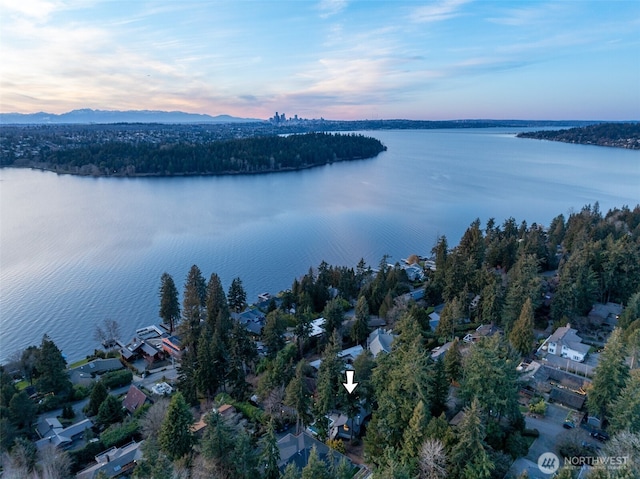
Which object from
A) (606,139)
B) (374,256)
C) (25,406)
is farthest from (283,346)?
(606,139)

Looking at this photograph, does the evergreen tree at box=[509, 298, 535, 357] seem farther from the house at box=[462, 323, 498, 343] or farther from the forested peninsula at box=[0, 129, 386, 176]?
the forested peninsula at box=[0, 129, 386, 176]

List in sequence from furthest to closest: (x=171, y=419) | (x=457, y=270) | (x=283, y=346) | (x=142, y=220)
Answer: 1. (x=142, y=220)
2. (x=457, y=270)
3. (x=283, y=346)
4. (x=171, y=419)

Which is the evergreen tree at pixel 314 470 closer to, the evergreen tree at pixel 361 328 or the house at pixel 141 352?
the evergreen tree at pixel 361 328

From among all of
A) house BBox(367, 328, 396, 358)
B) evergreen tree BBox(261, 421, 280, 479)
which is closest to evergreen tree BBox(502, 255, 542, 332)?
house BBox(367, 328, 396, 358)

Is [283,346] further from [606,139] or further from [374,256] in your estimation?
[606,139]

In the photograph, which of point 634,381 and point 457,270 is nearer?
point 634,381

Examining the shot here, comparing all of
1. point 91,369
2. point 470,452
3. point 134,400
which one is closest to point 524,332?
point 470,452
